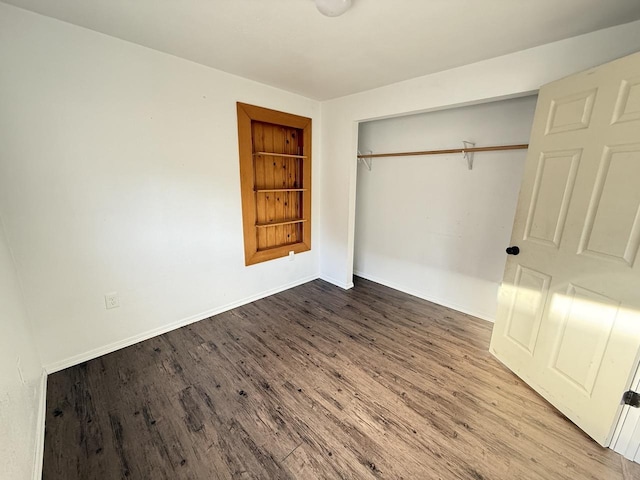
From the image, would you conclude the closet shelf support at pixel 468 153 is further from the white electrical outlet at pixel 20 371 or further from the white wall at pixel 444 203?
the white electrical outlet at pixel 20 371

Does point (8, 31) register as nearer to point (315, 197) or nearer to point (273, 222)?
point (273, 222)

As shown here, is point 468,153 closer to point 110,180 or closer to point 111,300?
point 110,180

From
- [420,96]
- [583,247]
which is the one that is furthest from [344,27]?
[583,247]

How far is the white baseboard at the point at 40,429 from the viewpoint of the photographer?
1.28 meters

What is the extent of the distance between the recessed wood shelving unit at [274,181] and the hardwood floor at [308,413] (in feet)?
3.63

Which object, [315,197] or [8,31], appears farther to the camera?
[315,197]

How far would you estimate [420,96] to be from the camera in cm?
244

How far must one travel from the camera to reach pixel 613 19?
1505 millimetres

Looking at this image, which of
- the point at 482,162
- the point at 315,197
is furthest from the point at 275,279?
the point at 482,162

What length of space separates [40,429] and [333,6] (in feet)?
9.23

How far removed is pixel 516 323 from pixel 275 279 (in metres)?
2.46

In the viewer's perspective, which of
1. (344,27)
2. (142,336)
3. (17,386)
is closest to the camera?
(17,386)

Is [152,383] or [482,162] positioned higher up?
[482,162]

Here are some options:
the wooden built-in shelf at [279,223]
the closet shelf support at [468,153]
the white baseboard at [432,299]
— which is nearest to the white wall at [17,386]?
the wooden built-in shelf at [279,223]
